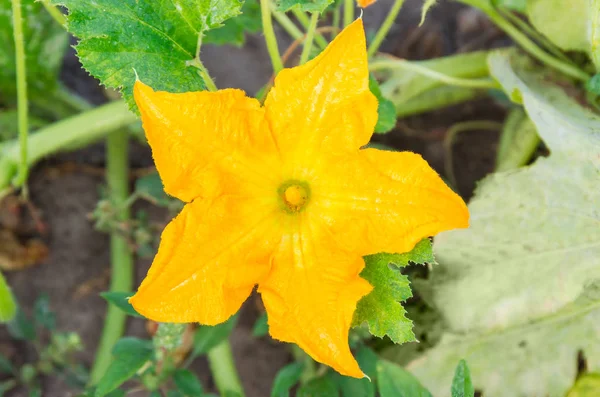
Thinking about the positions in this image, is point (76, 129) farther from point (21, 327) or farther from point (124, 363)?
point (124, 363)

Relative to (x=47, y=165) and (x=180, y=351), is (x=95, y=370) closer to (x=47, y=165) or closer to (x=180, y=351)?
(x=180, y=351)

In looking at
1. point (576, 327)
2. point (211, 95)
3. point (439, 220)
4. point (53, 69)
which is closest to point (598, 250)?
point (576, 327)

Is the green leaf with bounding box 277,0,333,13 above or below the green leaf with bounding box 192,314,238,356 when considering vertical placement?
above

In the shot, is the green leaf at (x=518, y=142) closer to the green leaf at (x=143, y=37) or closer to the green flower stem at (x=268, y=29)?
the green flower stem at (x=268, y=29)

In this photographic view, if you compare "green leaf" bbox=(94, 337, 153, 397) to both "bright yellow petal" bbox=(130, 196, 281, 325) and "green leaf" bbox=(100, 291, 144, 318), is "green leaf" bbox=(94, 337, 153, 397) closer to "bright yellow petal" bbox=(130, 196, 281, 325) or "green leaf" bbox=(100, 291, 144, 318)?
"green leaf" bbox=(100, 291, 144, 318)

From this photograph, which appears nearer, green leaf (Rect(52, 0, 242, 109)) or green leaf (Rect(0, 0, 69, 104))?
green leaf (Rect(52, 0, 242, 109))

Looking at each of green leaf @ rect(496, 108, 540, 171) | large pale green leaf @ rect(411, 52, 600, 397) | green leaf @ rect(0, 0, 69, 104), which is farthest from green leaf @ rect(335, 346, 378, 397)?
green leaf @ rect(0, 0, 69, 104)

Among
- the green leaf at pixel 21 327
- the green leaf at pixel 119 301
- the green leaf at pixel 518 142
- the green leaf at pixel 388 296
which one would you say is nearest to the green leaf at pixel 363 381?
the green leaf at pixel 388 296
